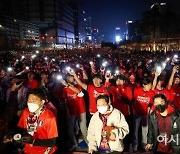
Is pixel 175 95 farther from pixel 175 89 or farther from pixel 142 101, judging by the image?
pixel 142 101

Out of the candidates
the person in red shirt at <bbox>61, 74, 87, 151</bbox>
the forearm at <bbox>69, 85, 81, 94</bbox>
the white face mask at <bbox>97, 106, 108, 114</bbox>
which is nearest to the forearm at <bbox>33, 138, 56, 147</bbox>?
the white face mask at <bbox>97, 106, 108, 114</bbox>

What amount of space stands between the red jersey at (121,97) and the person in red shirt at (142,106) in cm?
24

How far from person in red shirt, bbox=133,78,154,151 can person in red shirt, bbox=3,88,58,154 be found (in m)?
3.49

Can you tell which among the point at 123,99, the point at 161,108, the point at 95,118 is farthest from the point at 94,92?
the point at 95,118

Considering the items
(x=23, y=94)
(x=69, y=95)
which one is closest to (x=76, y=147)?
(x=69, y=95)

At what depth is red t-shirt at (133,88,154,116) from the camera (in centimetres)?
736

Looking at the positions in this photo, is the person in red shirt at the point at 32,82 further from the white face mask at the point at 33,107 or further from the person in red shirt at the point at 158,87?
the white face mask at the point at 33,107

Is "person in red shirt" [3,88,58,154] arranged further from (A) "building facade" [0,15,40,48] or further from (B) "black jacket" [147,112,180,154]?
(A) "building facade" [0,15,40,48]

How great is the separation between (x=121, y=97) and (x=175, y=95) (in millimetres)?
1432

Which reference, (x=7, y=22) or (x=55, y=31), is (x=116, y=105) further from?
(x=55, y=31)

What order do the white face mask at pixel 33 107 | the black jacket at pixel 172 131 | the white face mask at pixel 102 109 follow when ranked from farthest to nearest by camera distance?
1. the black jacket at pixel 172 131
2. the white face mask at pixel 102 109
3. the white face mask at pixel 33 107

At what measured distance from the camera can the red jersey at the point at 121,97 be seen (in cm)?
754

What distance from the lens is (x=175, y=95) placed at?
7703mm

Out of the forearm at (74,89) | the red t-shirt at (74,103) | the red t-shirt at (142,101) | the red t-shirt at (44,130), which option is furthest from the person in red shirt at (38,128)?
the red t-shirt at (142,101)
